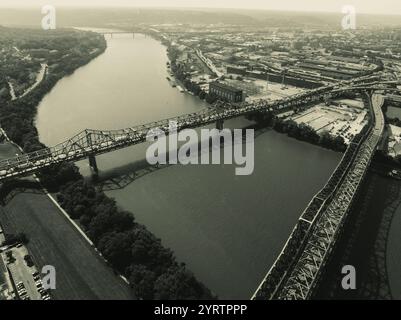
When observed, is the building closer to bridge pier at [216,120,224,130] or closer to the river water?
the river water

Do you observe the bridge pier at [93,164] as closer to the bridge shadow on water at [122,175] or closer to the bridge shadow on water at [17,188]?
the bridge shadow on water at [122,175]

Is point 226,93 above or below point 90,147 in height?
above

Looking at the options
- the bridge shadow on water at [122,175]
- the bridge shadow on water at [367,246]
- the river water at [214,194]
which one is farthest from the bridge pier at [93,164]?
the bridge shadow on water at [367,246]

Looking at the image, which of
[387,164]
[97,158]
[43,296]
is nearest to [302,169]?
[387,164]

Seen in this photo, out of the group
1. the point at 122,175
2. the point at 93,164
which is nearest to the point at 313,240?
the point at 122,175

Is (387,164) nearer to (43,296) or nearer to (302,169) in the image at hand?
(302,169)

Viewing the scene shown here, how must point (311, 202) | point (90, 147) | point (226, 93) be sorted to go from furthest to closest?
point (226, 93)
point (90, 147)
point (311, 202)

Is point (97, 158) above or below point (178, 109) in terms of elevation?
below

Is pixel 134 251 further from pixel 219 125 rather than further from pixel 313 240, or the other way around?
pixel 219 125
